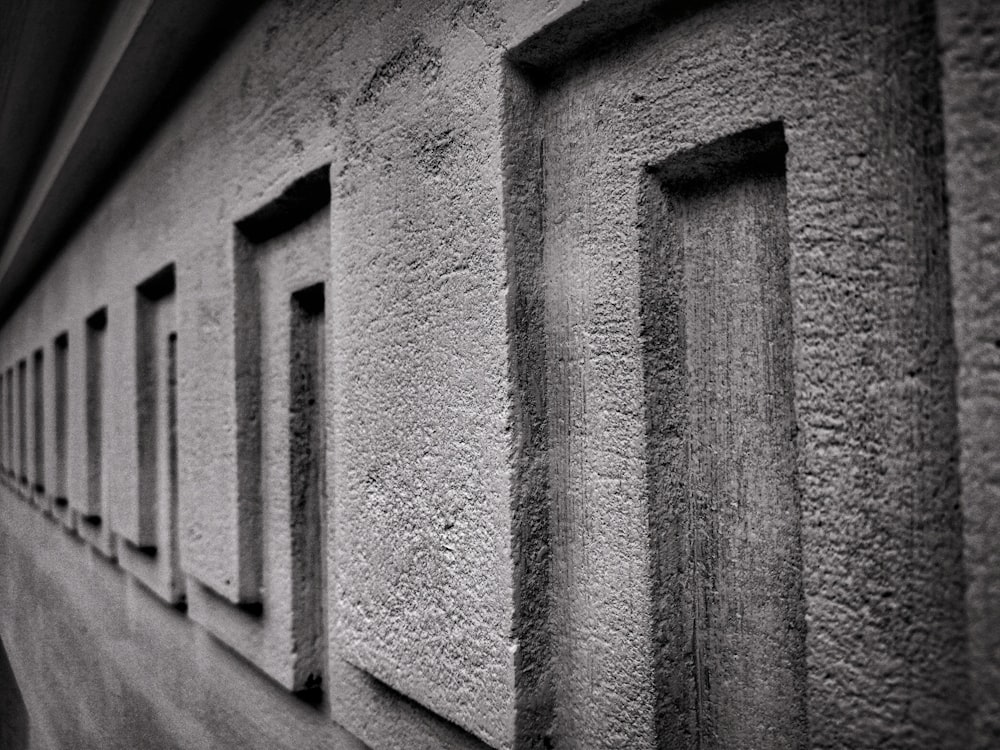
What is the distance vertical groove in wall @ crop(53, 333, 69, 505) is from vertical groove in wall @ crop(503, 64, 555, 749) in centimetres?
669

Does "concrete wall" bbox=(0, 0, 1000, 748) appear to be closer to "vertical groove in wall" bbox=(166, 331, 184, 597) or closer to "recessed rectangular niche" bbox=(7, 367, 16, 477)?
"vertical groove in wall" bbox=(166, 331, 184, 597)

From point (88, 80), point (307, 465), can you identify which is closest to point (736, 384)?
point (307, 465)

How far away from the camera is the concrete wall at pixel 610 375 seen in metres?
1.12

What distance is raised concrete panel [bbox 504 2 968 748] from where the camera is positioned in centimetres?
112

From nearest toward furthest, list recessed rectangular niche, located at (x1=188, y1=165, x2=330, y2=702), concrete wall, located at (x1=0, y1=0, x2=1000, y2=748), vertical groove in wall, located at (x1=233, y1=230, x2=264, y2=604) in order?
concrete wall, located at (x1=0, y1=0, x2=1000, y2=748) → recessed rectangular niche, located at (x1=188, y1=165, x2=330, y2=702) → vertical groove in wall, located at (x1=233, y1=230, x2=264, y2=604)

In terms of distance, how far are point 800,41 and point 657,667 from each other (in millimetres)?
1193

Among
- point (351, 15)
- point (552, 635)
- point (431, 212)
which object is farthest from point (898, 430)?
point (351, 15)

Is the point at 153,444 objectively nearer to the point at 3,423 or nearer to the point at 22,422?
the point at 22,422

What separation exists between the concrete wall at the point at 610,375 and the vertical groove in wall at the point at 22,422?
25.0ft

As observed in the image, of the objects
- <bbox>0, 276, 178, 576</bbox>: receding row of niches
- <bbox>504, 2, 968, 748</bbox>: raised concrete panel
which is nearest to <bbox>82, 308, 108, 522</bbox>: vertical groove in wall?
<bbox>0, 276, 178, 576</bbox>: receding row of niches

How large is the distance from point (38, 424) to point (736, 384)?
9.20 m

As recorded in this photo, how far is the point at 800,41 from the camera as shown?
4.16 ft

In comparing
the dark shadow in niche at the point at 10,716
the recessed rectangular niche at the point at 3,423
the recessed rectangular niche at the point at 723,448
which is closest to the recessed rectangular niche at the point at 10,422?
the recessed rectangular niche at the point at 3,423

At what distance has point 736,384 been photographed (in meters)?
1.47
